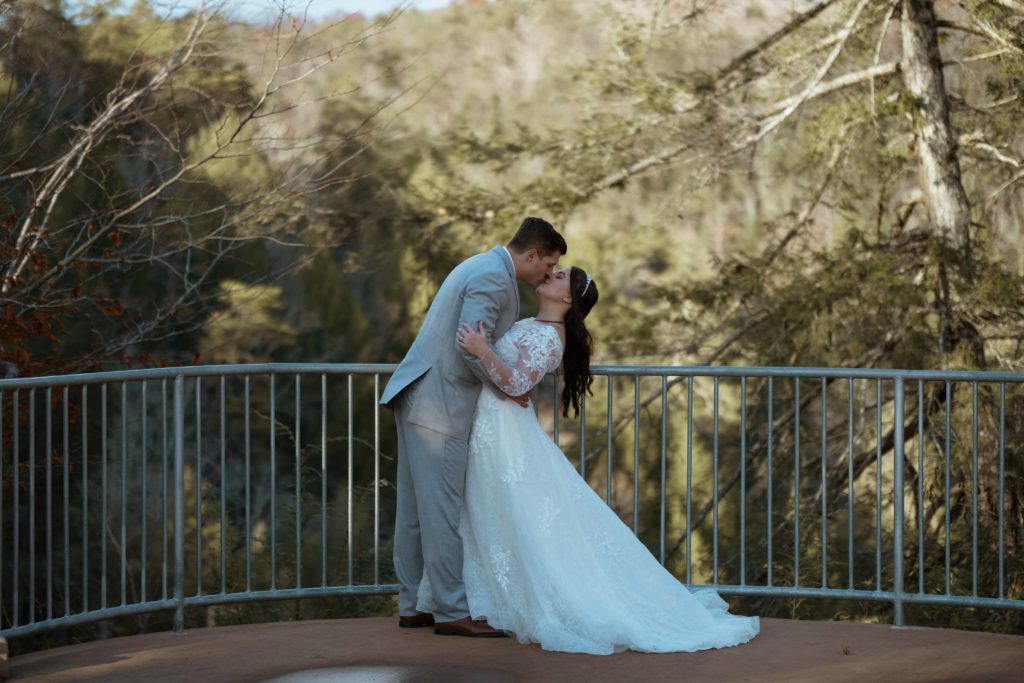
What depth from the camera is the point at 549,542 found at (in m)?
5.47

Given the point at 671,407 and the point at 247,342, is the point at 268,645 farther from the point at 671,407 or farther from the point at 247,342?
the point at 247,342

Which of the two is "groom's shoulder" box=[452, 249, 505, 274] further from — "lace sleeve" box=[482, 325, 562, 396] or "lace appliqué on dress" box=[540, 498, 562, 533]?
"lace appliqué on dress" box=[540, 498, 562, 533]

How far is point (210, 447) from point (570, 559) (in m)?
16.3

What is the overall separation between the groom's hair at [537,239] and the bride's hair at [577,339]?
0.14m

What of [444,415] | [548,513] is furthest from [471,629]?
[444,415]

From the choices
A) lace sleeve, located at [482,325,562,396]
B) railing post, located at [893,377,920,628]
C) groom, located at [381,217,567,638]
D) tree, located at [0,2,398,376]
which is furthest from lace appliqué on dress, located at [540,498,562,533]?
tree, located at [0,2,398,376]

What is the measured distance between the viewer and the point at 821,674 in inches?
200

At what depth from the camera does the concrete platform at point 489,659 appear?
16.6 ft

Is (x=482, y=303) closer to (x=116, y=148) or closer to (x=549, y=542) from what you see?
(x=549, y=542)

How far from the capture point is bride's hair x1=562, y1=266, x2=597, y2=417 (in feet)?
18.6

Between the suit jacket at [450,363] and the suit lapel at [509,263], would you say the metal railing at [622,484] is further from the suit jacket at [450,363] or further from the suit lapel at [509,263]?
the suit lapel at [509,263]

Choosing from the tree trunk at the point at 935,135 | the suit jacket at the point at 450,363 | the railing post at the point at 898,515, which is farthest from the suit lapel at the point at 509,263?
the tree trunk at the point at 935,135

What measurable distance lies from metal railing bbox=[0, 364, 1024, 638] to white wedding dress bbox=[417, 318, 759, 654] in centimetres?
41

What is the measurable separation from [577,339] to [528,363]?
0.30 m
